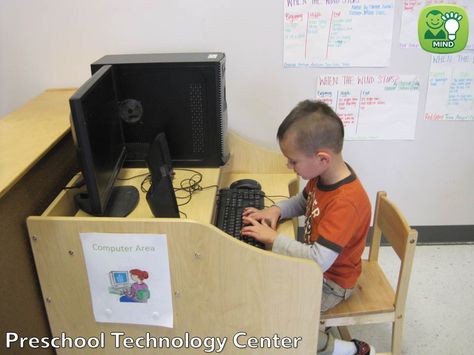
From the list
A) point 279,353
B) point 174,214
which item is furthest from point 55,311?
point 279,353

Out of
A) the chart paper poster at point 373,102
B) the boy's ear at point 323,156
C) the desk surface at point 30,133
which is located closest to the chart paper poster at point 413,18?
the chart paper poster at point 373,102

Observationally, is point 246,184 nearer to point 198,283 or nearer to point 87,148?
point 198,283

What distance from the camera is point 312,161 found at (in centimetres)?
130

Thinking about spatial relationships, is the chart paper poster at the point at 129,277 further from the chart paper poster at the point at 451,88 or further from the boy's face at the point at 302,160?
the chart paper poster at the point at 451,88

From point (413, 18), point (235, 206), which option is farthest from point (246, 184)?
point (413, 18)

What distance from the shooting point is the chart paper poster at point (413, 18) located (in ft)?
6.05

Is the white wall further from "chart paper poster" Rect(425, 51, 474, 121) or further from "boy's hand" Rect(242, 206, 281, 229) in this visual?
"boy's hand" Rect(242, 206, 281, 229)

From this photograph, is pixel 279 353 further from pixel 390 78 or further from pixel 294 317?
pixel 390 78

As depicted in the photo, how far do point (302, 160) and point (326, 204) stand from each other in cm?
16

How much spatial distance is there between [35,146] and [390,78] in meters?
1.48

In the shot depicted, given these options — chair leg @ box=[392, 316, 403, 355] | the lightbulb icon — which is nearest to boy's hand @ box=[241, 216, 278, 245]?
chair leg @ box=[392, 316, 403, 355]

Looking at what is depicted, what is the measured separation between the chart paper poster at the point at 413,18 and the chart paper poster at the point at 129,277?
1.39 m

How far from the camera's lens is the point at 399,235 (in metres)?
1.37

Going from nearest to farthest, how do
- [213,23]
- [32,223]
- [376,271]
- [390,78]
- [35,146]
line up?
1. [32,223]
2. [35,146]
3. [376,271]
4. [213,23]
5. [390,78]
